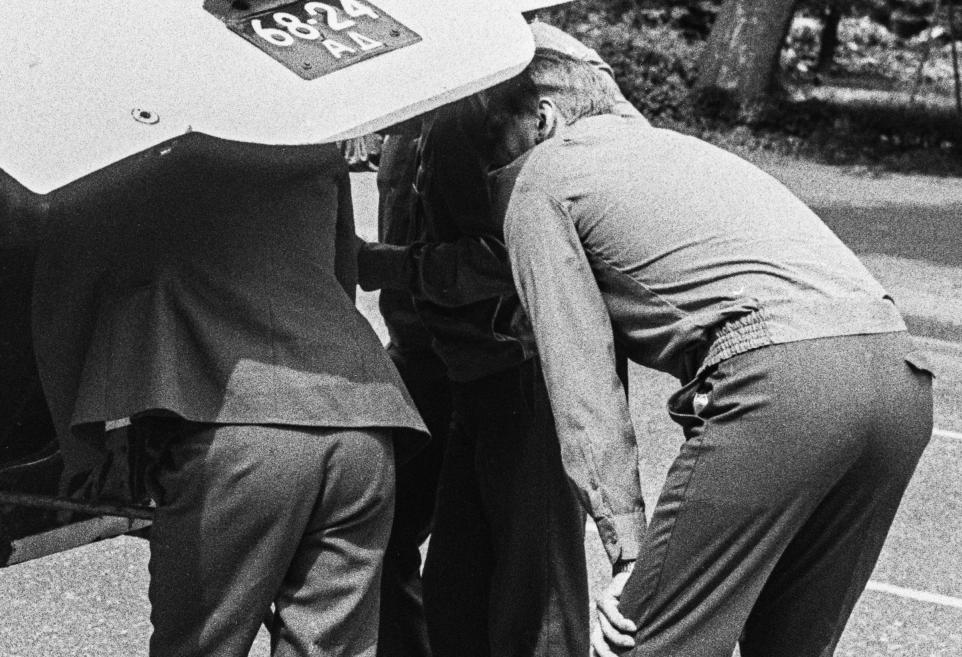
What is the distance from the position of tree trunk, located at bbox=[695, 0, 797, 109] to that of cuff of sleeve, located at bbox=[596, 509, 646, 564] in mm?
16849

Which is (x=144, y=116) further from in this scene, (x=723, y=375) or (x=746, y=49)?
(x=746, y=49)

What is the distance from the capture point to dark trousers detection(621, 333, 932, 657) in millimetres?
2393

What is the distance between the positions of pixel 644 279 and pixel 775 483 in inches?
16.0

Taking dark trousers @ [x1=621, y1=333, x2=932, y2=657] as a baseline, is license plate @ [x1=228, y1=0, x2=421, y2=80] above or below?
above

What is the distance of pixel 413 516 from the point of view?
3654 mm

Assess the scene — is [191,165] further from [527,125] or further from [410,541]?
[410,541]

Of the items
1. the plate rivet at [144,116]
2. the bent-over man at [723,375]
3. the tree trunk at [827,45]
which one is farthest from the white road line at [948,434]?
the tree trunk at [827,45]

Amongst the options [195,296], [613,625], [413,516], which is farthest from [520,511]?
[195,296]

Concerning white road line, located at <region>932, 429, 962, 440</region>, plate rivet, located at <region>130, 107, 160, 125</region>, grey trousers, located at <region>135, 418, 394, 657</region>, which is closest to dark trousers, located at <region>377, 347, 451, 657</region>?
grey trousers, located at <region>135, 418, 394, 657</region>

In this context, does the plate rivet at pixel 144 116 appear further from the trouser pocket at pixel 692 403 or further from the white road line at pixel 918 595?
the white road line at pixel 918 595

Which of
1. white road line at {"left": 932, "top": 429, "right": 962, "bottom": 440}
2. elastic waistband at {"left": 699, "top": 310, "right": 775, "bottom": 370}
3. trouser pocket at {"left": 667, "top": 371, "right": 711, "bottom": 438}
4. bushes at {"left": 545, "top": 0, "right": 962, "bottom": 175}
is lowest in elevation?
bushes at {"left": 545, "top": 0, "right": 962, "bottom": 175}

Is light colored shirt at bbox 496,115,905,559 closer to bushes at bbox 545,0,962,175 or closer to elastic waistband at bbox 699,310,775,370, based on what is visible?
elastic waistband at bbox 699,310,775,370

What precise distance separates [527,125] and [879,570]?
2925mm

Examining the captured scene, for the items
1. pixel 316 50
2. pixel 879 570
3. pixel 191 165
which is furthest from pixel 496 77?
pixel 879 570
